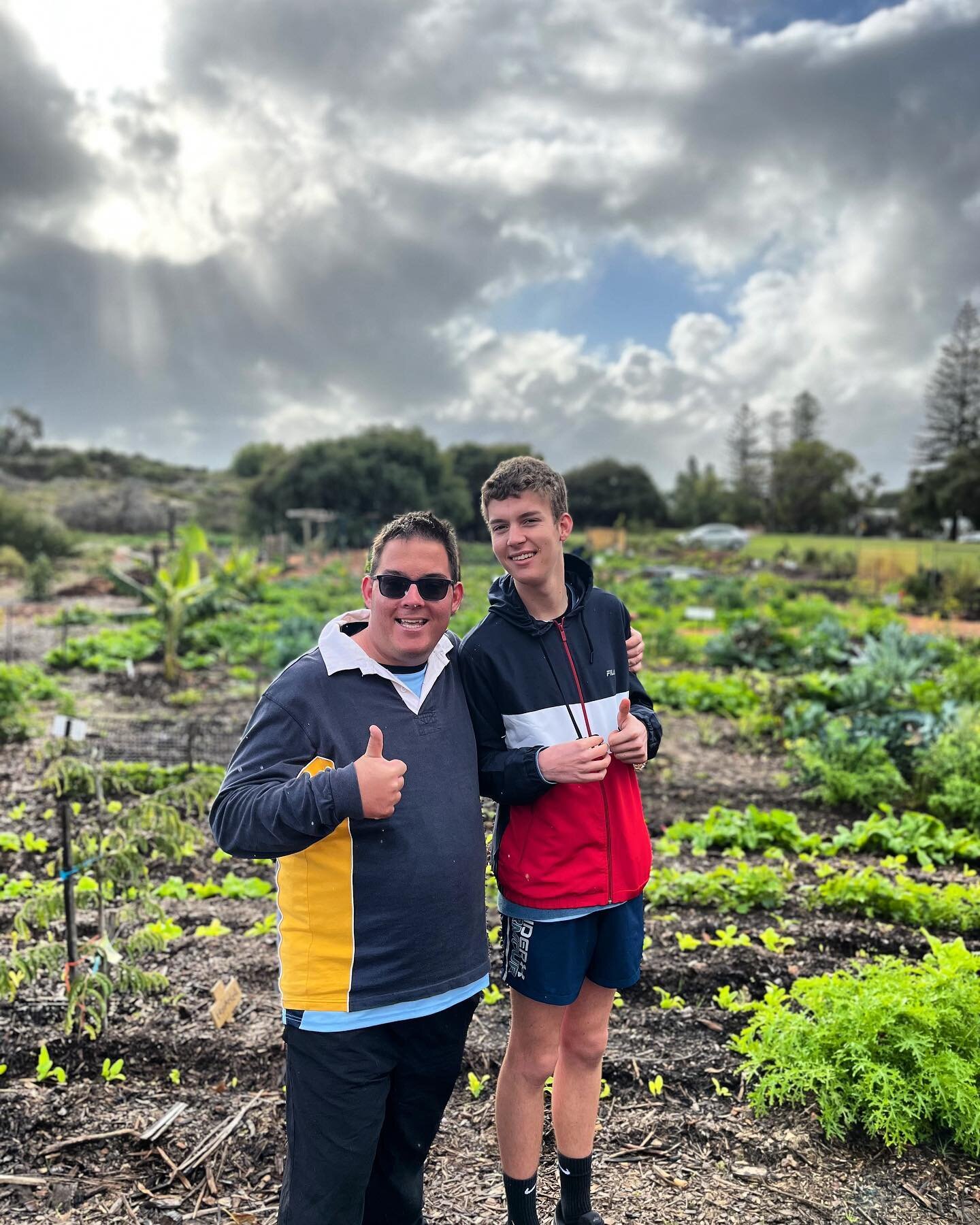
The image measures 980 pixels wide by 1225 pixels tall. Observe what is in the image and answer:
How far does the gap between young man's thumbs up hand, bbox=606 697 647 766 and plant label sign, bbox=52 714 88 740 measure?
8.69 feet

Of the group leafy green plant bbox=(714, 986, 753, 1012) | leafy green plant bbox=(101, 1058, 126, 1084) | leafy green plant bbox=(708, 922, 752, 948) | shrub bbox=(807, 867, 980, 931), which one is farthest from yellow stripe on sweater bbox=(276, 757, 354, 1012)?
shrub bbox=(807, 867, 980, 931)

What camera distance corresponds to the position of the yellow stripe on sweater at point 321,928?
5.82ft

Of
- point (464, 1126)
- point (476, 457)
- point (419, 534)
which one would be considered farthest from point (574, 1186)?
point (476, 457)

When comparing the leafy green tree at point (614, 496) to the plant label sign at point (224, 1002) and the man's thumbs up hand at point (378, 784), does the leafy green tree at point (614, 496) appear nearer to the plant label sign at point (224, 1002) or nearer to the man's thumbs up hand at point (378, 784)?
the plant label sign at point (224, 1002)

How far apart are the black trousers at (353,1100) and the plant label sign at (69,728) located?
245 centimetres

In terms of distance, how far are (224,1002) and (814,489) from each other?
58332 mm

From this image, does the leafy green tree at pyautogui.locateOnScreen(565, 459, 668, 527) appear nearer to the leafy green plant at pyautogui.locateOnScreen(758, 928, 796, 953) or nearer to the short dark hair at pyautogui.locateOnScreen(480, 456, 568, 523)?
the leafy green plant at pyautogui.locateOnScreen(758, 928, 796, 953)

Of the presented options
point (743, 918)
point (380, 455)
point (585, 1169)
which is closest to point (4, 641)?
point (743, 918)

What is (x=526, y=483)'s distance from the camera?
7.14 feet

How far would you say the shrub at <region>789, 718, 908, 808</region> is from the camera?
19.3 feet

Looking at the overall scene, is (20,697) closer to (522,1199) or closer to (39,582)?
(522,1199)

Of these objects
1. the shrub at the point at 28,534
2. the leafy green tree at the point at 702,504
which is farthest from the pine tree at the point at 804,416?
the shrub at the point at 28,534

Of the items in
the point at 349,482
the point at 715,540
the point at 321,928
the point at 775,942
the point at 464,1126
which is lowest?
the point at 464,1126

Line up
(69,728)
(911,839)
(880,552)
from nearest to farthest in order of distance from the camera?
(69,728) → (911,839) → (880,552)
